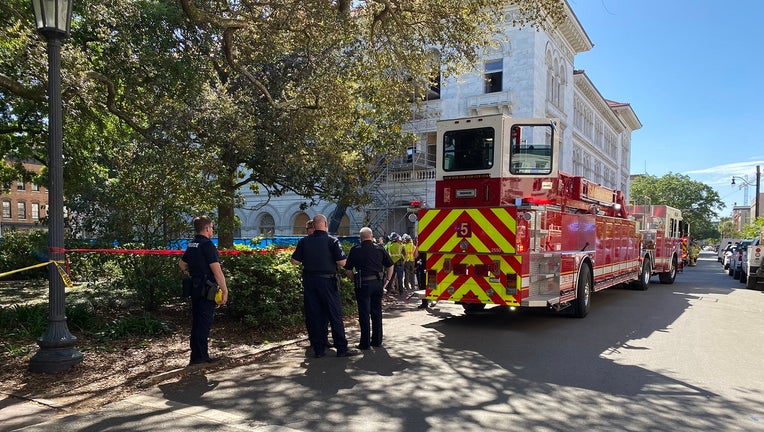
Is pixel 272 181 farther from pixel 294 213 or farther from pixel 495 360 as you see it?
→ pixel 294 213

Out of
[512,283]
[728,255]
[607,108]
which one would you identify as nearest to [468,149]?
[512,283]

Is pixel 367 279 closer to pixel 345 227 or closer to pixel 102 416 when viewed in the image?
pixel 102 416

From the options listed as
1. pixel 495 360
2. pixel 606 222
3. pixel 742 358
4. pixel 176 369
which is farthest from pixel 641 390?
pixel 606 222

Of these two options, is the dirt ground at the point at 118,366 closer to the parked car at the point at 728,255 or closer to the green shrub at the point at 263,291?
the green shrub at the point at 263,291

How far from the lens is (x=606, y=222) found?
12.0 metres

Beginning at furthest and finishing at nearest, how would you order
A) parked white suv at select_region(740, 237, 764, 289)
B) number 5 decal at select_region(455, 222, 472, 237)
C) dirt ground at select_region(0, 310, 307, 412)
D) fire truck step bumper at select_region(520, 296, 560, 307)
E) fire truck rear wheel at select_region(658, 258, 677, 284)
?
fire truck rear wheel at select_region(658, 258, 677, 284) → parked white suv at select_region(740, 237, 764, 289) → number 5 decal at select_region(455, 222, 472, 237) → fire truck step bumper at select_region(520, 296, 560, 307) → dirt ground at select_region(0, 310, 307, 412)

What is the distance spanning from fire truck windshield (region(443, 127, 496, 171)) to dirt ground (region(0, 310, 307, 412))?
14.8 ft

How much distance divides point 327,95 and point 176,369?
716cm

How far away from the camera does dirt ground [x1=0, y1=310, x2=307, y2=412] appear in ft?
16.8

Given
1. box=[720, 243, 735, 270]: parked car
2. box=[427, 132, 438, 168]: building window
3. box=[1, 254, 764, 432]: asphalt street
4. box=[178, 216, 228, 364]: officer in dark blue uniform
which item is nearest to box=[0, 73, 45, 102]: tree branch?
box=[178, 216, 228, 364]: officer in dark blue uniform

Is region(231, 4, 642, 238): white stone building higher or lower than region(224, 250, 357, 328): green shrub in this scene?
higher

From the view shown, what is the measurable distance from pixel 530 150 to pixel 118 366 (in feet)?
24.6

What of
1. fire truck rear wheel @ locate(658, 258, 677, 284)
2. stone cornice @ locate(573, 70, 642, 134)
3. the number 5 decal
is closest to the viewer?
the number 5 decal

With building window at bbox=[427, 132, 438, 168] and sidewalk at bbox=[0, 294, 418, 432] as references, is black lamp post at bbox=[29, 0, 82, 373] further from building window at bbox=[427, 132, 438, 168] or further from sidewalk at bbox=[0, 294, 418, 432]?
building window at bbox=[427, 132, 438, 168]
